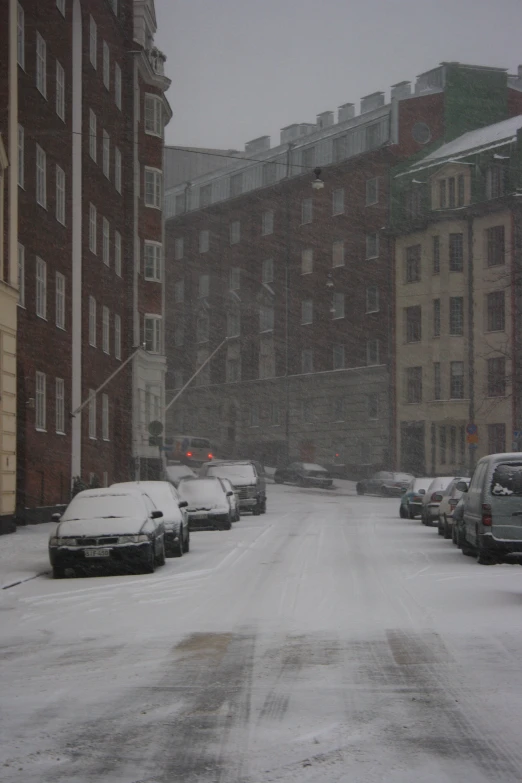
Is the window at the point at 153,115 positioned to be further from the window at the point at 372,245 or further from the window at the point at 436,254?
the window at the point at 372,245

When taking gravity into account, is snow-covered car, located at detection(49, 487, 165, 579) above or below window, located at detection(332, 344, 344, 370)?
below

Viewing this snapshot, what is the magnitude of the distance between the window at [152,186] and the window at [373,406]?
20914 millimetres

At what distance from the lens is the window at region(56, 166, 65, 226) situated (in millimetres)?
37562

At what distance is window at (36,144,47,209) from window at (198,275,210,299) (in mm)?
52742

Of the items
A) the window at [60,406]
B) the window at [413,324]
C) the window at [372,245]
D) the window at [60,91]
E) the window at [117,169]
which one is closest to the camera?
the window at [60,406]

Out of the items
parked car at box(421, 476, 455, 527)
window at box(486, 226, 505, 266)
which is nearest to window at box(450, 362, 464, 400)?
window at box(486, 226, 505, 266)

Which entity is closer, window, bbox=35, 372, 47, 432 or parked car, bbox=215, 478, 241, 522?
parked car, bbox=215, 478, 241, 522

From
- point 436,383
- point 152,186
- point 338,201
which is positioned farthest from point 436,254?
point 152,186

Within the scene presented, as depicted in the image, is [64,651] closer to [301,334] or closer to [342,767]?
[342,767]

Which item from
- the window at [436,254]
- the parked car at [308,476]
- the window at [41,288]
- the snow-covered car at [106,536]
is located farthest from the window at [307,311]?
the snow-covered car at [106,536]

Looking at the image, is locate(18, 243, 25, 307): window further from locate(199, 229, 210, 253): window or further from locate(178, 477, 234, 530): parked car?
locate(199, 229, 210, 253): window

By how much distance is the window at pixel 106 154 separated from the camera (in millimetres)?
45594

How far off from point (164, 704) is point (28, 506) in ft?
85.2

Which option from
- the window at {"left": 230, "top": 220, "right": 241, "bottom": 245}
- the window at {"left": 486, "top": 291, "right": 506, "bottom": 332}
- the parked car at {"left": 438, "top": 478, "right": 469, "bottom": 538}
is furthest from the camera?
the window at {"left": 230, "top": 220, "right": 241, "bottom": 245}
